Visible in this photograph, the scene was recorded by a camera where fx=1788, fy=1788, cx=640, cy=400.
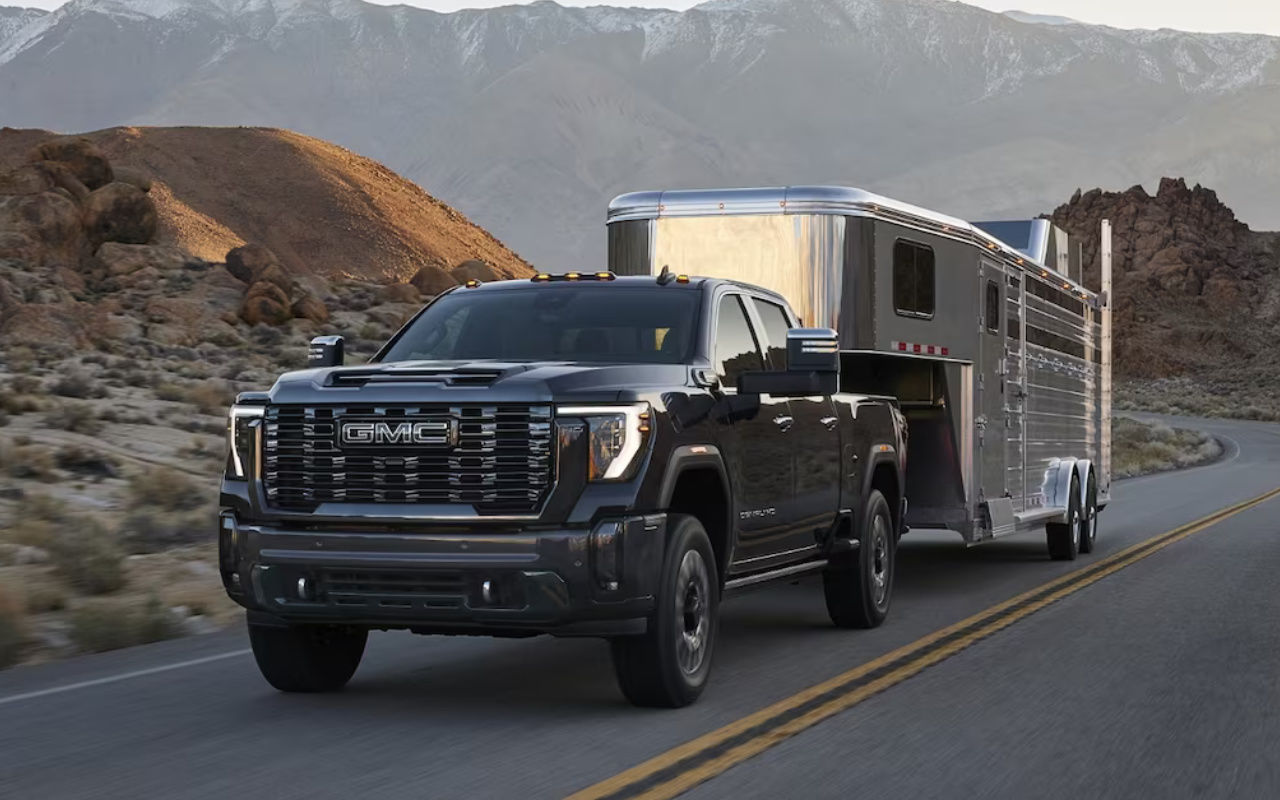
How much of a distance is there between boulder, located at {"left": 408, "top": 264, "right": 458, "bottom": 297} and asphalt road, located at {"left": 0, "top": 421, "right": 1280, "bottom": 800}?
55.2 m

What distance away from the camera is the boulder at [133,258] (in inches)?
2418

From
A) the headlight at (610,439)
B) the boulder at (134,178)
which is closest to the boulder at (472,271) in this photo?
the boulder at (134,178)

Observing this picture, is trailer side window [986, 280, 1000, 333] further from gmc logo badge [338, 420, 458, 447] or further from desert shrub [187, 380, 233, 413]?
desert shrub [187, 380, 233, 413]

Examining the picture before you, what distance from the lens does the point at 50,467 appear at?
2245cm

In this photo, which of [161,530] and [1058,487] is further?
[1058,487]

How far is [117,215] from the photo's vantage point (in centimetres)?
6431

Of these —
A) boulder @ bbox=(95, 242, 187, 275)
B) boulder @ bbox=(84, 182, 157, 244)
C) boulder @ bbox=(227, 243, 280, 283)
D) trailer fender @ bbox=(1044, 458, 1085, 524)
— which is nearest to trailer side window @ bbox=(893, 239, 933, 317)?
trailer fender @ bbox=(1044, 458, 1085, 524)

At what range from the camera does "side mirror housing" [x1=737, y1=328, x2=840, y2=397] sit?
9.41 m

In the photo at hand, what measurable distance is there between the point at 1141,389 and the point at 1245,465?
85.1 m

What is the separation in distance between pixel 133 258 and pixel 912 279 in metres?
52.0

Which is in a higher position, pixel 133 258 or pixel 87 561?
pixel 133 258

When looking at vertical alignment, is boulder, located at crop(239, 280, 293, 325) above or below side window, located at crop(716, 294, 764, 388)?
above

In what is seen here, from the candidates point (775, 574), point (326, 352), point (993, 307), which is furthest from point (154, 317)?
point (775, 574)

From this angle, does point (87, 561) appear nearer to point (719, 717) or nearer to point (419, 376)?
point (419, 376)
